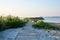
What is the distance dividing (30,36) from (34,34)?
567 millimetres

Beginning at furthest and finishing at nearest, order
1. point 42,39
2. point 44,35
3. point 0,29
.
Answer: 1. point 0,29
2. point 44,35
3. point 42,39

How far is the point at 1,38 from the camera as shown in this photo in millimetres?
11242

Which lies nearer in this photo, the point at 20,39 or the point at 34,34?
the point at 20,39

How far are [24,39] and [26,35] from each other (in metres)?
0.91

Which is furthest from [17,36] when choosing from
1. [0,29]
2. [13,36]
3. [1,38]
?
[0,29]

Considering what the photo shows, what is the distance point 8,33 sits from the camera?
12.3 meters

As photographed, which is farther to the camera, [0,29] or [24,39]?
[0,29]

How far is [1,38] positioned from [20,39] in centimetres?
116

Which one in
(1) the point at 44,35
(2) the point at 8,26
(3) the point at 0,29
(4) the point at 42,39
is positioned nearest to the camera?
(4) the point at 42,39

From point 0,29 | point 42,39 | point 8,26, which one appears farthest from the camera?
point 8,26

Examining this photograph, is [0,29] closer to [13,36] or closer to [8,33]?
[8,33]

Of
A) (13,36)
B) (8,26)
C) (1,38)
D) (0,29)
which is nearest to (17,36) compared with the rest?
(13,36)

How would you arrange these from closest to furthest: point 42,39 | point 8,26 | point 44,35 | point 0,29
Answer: point 42,39 < point 44,35 < point 0,29 < point 8,26

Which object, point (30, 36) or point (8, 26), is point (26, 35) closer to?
point (30, 36)
